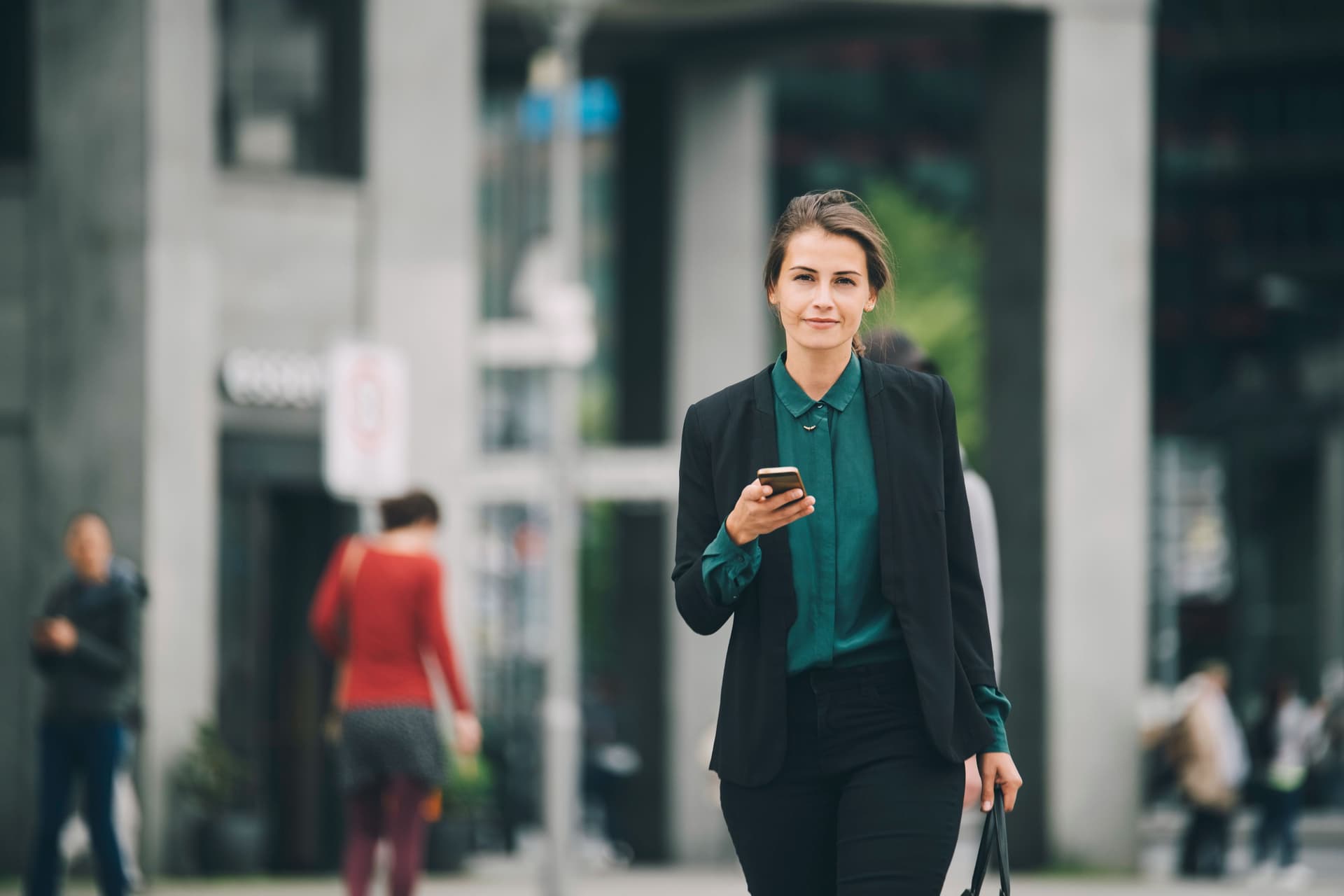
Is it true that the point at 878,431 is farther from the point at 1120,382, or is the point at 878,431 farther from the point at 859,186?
the point at 859,186

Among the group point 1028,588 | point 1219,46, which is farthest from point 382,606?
point 1219,46

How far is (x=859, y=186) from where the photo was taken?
48625mm

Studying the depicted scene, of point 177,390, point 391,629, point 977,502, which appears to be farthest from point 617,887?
point 977,502

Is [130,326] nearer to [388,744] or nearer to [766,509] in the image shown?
[388,744]

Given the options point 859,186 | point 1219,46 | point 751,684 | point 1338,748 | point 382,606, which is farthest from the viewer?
point 1219,46

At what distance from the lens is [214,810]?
1567cm

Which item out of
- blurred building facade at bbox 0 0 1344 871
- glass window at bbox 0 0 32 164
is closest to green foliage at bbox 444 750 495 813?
blurred building facade at bbox 0 0 1344 871

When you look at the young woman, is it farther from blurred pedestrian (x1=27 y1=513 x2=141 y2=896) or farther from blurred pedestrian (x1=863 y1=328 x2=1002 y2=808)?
blurred pedestrian (x1=27 y1=513 x2=141 y2=896)

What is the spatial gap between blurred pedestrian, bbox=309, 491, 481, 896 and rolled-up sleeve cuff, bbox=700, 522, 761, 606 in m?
5.16

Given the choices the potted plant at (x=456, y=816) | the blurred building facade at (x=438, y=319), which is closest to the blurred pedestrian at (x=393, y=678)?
the blurred building facade at (x=438, y=319)

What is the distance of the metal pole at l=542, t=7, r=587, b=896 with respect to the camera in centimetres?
1412

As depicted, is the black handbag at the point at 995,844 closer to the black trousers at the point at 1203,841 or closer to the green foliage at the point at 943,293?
the black trousers at the point at 1203,841

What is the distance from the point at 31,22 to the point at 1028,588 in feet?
27.2

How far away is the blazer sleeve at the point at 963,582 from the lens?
4293 millimetres
